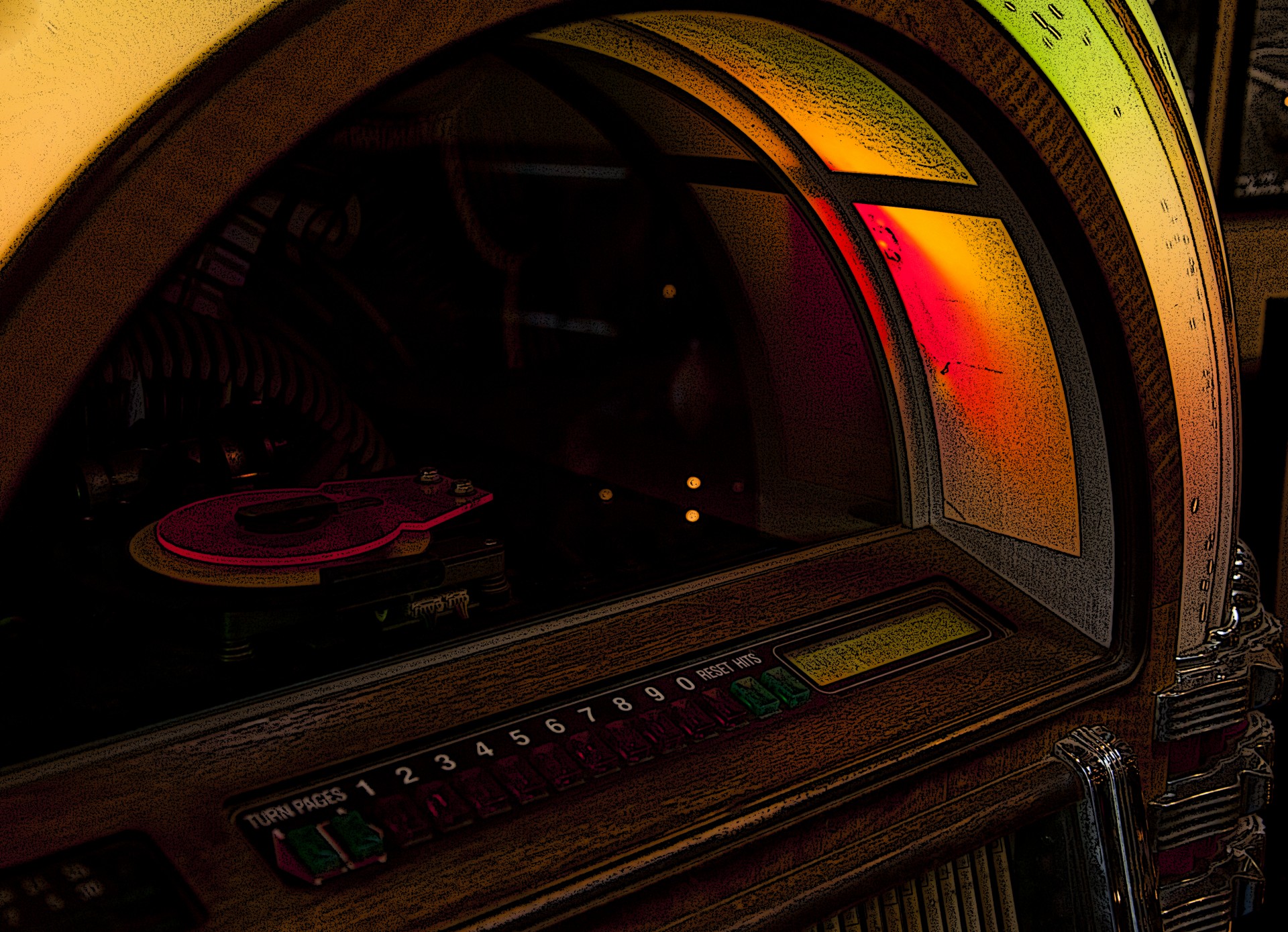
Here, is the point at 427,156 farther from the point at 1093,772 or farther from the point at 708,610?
the point at 1093,772

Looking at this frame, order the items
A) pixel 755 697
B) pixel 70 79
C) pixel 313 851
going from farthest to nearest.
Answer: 1. pixel 755 697
2. pixel 313 851
3. pixel 70 79

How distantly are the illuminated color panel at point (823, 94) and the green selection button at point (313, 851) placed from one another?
650mm

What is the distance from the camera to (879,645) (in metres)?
1.06

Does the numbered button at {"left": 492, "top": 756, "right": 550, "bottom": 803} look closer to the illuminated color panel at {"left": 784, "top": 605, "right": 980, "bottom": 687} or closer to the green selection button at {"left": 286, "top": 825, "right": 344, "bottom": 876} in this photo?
the green selection button at {"left": 286, "top": 825, "right": 344, "bottom": 876}

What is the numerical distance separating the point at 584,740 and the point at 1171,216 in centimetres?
71

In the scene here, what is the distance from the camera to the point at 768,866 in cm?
85

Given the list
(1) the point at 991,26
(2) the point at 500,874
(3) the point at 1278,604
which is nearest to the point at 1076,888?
(2) the point at 500,874

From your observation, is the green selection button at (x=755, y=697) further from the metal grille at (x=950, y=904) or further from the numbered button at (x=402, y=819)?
the numbered button at (x=402, y=819)

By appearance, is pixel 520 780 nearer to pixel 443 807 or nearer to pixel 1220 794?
pixel 443 807

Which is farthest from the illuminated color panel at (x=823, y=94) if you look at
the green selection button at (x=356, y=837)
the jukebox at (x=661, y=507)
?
the green selection button at (x=356, y=837)

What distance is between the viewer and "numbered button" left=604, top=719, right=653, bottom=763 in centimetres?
87

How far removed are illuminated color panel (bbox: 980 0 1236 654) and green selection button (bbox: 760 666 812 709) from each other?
421 millimetres

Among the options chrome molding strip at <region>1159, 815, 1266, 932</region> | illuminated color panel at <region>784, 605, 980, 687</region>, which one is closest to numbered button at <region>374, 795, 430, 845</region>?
illuminated color panel at <region>784, 605, 980, 687</region>

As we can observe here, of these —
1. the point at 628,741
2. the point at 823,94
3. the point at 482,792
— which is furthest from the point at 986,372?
the point at 482,792
